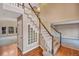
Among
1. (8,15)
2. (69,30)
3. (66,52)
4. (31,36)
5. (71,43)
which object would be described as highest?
(8,15)

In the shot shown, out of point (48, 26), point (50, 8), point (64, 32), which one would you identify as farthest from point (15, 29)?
point (64, 32)

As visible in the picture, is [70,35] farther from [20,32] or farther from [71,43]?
[20,32]

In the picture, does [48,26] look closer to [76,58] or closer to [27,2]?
[27,2]

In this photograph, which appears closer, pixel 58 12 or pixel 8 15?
pixel 8 15

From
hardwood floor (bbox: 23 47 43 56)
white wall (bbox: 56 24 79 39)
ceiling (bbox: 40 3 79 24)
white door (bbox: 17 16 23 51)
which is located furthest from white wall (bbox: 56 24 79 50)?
white door (bbox: 17 16 23 51)

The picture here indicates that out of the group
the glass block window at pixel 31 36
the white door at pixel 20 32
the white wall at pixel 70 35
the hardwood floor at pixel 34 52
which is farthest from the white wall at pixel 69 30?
the white door at pixel 20 32

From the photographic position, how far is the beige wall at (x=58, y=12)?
6.67ft

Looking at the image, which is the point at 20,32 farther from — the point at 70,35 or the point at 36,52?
the point at 70,35

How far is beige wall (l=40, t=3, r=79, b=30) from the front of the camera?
2.03 metres

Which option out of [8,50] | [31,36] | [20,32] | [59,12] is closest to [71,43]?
[59,12]

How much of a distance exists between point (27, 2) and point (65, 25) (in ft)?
2.50

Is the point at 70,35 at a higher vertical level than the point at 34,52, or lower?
higher

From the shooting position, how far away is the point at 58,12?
2059 millimetres

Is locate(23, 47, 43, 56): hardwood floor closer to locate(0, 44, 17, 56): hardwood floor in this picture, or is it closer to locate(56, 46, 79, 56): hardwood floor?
locate(0, 44, 17, 56): hardwood floor
